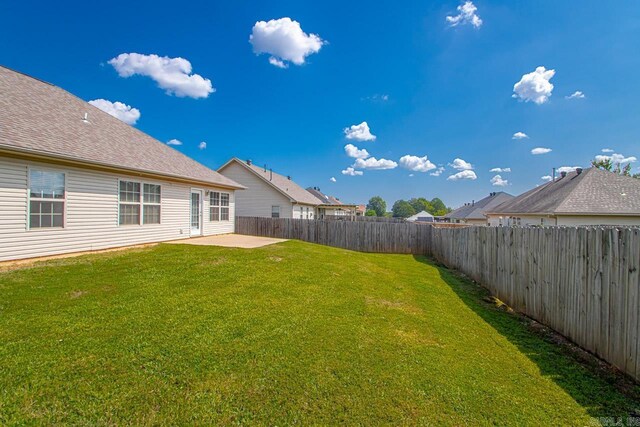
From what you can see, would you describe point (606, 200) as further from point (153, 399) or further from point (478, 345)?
point (153, 399)

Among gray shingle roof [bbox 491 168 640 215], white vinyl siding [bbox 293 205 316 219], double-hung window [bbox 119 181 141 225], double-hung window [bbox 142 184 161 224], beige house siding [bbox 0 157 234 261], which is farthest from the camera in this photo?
white vinyl siding [bbox 293 205 316 219]

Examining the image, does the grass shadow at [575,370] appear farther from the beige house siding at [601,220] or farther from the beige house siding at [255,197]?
the beige house siding at [255,197]

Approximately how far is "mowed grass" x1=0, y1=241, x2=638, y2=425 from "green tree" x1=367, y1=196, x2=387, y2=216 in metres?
141

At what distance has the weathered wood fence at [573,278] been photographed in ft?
10.9

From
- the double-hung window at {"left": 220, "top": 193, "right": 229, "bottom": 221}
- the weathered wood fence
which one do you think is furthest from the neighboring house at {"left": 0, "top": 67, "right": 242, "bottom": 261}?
the weathered wood fence

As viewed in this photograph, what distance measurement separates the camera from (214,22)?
1277 centimetres

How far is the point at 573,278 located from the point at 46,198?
467 inches

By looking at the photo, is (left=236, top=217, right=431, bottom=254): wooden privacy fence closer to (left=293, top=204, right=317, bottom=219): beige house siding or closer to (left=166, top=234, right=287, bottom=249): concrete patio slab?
(left=166, top=234, right=287, bottom=249): concrete patio slab

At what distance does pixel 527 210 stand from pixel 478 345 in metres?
18.8

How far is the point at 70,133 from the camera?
9070 mm

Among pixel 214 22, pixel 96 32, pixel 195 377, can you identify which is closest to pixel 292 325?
pixel 195 377

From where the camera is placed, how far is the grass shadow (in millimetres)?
2760

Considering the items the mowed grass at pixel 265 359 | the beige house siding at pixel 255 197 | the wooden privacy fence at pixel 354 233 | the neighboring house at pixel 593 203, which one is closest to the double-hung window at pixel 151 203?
the mowed grass at pixel 265 359

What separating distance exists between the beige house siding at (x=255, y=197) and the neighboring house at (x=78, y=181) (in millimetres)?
8262
